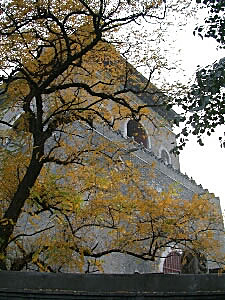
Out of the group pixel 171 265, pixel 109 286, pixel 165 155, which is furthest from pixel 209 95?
pixel 165 155

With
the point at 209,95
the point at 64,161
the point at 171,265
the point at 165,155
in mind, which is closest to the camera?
the point at 209,95

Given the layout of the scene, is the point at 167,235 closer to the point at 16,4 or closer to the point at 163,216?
the point at 163,216

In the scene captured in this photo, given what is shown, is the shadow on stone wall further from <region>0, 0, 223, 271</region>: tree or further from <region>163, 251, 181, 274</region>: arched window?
<region>163, 251, 181, 274</region>: arched window

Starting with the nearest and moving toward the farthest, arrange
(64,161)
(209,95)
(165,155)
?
(209,95), (64,161), (165,155)

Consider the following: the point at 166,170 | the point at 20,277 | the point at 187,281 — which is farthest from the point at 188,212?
the point at 166,170

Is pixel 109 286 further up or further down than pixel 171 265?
further down

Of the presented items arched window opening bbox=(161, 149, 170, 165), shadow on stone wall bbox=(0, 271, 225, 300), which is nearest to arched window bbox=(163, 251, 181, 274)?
arched window opening bbox=(161, 149, 170, 165)

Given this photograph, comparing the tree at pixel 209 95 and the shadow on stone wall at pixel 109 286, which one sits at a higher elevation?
the tree at pixel 209 95

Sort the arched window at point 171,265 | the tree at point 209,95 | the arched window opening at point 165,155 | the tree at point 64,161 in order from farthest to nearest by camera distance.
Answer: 1. the arched window opening at point 165,155
2. the arched window at point 171,265
3. the tree at point 64,161
4. the tree at point 209,95

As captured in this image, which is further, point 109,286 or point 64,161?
point 64,161

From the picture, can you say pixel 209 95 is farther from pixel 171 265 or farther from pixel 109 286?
pixel 171 265

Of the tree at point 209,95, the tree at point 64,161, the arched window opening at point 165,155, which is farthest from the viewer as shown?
the arched window opening at point 165,155

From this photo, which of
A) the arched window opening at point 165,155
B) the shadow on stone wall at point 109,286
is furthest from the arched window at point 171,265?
the shadow on stone wall at point 109,286

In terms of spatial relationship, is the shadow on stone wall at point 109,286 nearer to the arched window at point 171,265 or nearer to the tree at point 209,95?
the tree at point 209,95
